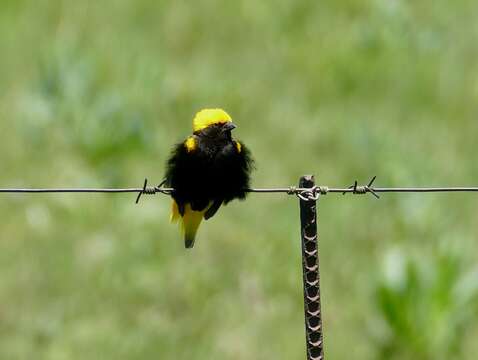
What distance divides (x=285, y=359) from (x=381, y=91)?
3.63 m

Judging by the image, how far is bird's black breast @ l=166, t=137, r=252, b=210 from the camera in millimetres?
4828

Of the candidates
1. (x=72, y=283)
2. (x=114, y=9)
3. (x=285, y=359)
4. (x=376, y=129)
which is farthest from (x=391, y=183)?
(x=114, y=9)

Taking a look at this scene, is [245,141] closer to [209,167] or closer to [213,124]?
[213,124]

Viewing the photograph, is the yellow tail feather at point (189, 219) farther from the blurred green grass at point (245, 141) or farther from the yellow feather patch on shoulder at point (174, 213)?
the blurred green grass at point (245, 141)

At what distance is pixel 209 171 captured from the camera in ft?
15.9

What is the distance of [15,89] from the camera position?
923 cm

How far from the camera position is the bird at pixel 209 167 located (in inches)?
190

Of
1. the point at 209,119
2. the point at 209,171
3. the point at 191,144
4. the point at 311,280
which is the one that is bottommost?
the point at 311,280

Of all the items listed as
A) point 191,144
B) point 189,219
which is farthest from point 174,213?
point 191,144

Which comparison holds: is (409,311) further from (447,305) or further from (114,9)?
(114,9)

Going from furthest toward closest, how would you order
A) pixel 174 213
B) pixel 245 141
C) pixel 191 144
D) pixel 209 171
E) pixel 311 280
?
pixel 245 141, pixel 174 213, pixel 191 144, pixel 209 171, pixel 311 280

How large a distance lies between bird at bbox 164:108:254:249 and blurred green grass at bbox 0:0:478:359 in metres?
2.30

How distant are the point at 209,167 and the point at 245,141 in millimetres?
4236

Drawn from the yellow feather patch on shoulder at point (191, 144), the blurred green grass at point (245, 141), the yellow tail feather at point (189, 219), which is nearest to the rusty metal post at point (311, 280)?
the yellow feather patch on shoulder at point (191, 144)
